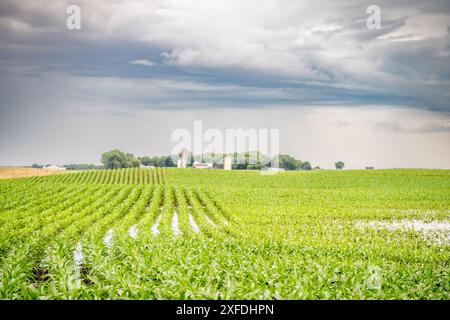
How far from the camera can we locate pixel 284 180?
3962 cm

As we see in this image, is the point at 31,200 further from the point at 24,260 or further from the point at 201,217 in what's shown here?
the point at 24,260

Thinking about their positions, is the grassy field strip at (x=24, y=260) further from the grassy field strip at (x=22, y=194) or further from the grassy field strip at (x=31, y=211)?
the grassy field strip at (x=22, y=194)

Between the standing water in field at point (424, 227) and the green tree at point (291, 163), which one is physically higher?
the green tree at point (291, 163)

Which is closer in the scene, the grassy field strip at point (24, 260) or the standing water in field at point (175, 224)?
the grassy field strip at point (24, 260)

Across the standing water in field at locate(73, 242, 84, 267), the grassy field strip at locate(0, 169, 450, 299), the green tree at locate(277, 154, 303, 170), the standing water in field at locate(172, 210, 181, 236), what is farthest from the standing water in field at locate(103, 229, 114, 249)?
the green tree at locate(277, 154, 303, 170)

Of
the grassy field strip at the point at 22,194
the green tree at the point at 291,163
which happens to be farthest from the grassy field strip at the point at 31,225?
the green tree at the point at 291,163

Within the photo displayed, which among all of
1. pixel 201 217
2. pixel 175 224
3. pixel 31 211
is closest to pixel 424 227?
pixel 201 217

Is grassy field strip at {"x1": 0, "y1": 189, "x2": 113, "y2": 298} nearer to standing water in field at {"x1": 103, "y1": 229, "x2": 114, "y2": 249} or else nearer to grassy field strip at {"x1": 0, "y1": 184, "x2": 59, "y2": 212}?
standing water in field at {"x1": 103, "y1": 229, "x2": 114, "y2": 249}

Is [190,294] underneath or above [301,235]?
above

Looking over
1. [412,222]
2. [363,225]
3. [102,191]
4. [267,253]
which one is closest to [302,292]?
[267,253]

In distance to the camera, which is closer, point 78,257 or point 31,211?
point 78,257

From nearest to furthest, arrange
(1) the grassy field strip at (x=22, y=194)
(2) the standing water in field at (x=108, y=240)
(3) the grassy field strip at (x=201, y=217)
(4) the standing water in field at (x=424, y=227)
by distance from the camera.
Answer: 1. (2) the standing water in field at (x=108, y=240)
2. (4) the standing water in field at (x=424, y=227)
3. (3) the grassy field strip at (x=201, y=217)
4. (1) the grassy field strip at (x=22, y=194)
